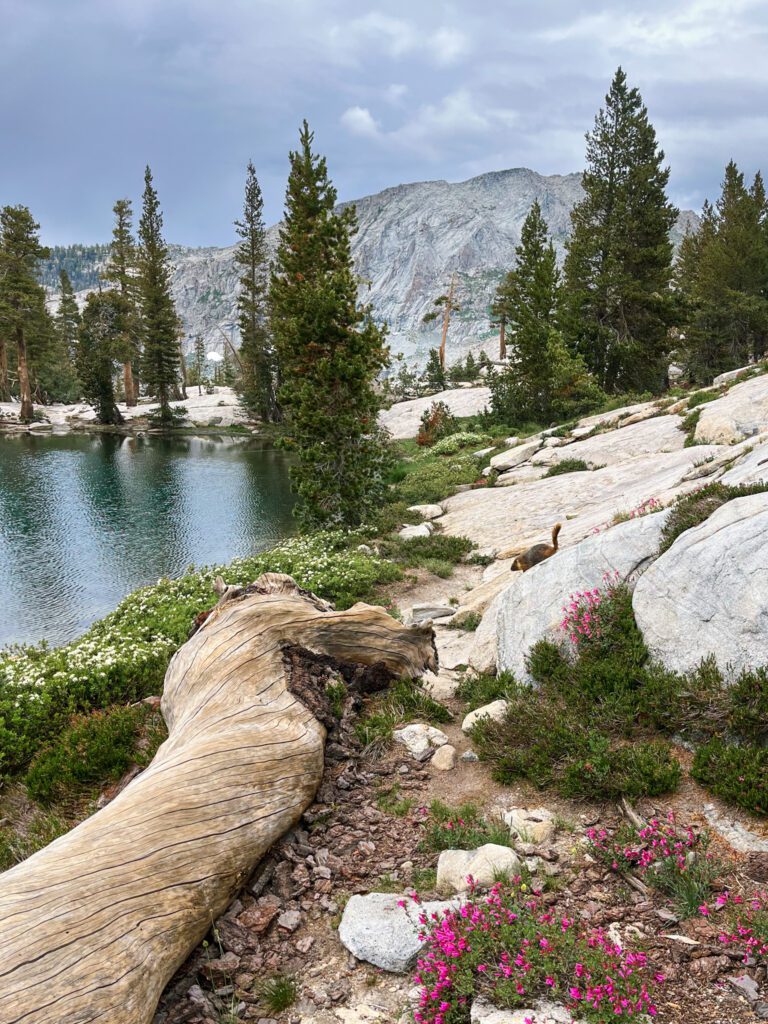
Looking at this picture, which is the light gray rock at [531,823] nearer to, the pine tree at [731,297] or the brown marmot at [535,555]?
the brown marmot at [535,555]

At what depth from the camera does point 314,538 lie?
57.5 feet

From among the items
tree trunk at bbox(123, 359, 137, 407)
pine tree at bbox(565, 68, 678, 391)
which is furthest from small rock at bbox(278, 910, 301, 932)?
tree trunk at bbox(123, 359, 137, 407)

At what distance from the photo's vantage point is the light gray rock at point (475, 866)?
163 inches

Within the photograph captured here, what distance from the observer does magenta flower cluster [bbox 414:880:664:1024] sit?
306 centimetres

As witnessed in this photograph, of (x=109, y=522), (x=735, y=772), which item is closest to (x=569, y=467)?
(x=735, y=772)

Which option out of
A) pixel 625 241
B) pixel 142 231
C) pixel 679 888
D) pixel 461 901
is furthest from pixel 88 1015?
pixel 142 231

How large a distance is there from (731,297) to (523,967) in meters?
53.3

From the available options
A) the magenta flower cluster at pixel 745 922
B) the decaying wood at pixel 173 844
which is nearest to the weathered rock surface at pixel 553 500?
the decaying wood at pixel 173 844

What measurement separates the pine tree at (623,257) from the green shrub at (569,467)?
18.8 m

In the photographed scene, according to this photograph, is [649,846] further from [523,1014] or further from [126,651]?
[126,651]

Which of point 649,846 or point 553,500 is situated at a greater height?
point 553,500

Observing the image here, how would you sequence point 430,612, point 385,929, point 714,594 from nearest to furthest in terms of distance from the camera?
point 385,929 → point 714,594 → point 430,612

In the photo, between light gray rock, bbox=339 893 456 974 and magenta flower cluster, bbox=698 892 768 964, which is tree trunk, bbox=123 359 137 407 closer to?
light gray rock, bbox=339 893 456 974

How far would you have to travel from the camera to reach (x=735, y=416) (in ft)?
59.7
